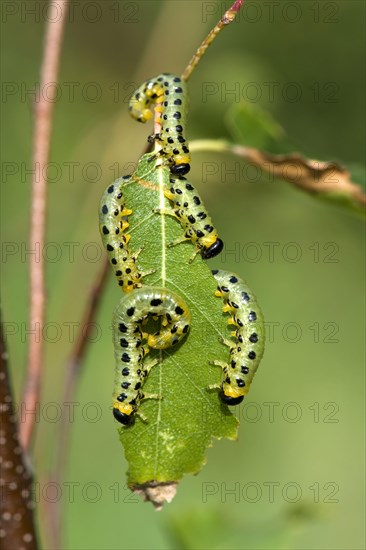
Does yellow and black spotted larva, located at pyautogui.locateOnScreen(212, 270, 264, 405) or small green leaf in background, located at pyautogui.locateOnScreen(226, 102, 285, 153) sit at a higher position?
small green leaf in background, located at pyautogui.locateOnScreen(226, 102, 285, 153)

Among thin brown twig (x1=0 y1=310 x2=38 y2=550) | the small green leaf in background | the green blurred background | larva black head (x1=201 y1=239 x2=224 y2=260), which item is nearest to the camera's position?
larva black head (x1=201 y1=239 x2=224 y2=260)

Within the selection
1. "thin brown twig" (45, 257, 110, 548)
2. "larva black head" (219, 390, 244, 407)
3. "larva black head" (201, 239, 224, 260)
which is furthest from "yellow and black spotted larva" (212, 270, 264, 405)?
"thin brown twig" (45, 257, 110, 548)

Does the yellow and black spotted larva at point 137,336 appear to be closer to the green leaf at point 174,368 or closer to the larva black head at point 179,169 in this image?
the green leaf at point 174,368

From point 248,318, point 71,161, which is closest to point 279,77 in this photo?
point 71,161

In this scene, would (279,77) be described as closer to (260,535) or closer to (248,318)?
(260,535)

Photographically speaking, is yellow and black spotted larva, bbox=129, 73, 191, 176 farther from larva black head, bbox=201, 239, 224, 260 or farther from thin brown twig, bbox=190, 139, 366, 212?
thin brown twig, bbox=190, 139, 366, 212

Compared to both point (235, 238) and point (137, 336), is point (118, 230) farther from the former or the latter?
point (235, 238)

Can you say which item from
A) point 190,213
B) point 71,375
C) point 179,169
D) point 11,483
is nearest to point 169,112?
point 179,169
